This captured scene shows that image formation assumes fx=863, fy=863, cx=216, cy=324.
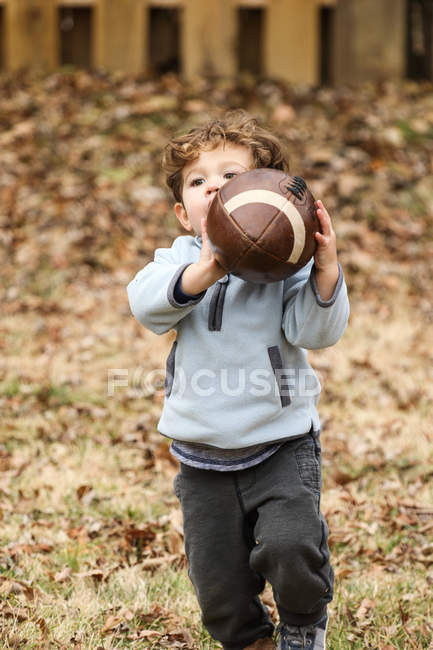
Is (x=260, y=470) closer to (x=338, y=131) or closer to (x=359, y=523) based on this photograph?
(x=359, y=523)

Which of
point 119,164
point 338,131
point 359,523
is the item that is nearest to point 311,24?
point 338,131

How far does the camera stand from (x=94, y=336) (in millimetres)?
6570

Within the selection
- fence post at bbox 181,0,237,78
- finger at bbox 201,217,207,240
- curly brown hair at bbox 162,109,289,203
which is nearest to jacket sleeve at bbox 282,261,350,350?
finger at bbox 201,217,207,240

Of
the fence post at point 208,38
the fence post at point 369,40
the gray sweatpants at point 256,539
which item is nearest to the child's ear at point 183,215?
the gray sweatpants at point 256,539

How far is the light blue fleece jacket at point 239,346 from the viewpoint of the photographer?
2.67 meters

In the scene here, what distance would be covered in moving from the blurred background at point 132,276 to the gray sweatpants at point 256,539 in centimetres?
34

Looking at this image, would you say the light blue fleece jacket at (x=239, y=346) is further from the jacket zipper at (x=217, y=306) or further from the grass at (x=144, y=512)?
the grass at (x=144, y=512)

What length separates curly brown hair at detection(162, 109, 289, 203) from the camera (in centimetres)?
282

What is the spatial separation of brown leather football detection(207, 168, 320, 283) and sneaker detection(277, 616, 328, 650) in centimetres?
118

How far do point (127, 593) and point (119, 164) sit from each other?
5813 mm

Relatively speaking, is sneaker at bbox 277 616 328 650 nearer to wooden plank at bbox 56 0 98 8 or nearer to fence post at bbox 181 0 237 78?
fence post at bbox 181 0 237 78

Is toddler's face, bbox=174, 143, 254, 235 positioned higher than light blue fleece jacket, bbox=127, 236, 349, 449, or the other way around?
toddler's face, bbox=174, 143, 254, 235

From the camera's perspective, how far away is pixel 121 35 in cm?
934

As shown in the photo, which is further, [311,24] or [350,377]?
[311,24]
